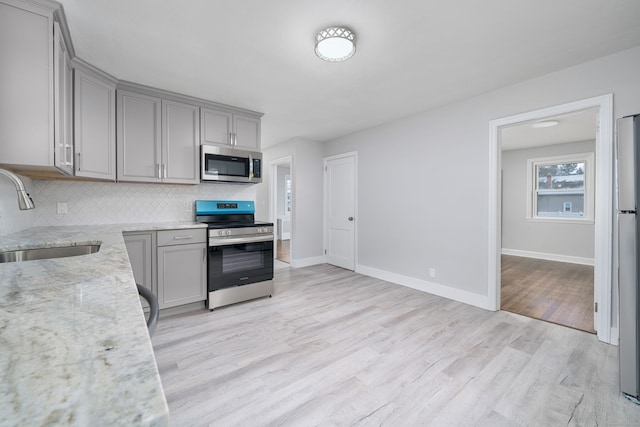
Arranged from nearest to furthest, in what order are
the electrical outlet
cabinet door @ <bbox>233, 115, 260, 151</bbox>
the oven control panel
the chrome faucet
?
1. the chrome faucet
2. the electrical outlet
3. the oven control panel
4. cabinet door @ <bbox>233, 115, 260, 151</bbox>

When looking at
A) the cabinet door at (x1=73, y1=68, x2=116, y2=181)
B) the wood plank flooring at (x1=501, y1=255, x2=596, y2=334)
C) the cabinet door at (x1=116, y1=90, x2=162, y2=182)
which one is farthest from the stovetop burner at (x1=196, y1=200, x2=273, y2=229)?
the wood plank flooring at (x1=501, y1=255, x2=596, y2=334)

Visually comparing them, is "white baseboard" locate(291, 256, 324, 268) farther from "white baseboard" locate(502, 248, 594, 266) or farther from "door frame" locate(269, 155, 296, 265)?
"white baseboard" locate(502, 248, 594, 266)

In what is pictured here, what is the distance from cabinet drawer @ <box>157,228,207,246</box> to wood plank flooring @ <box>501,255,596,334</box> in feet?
11.3

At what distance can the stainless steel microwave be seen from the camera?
10.6ft

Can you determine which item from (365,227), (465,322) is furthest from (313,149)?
(465,322)

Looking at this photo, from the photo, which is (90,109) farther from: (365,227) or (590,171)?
(590,171)

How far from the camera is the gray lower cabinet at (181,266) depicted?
2.80 m

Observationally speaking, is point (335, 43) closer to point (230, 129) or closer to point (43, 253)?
point (230, 129)

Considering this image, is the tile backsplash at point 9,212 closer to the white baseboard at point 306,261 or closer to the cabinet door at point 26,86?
the cabinet door at point 26,86

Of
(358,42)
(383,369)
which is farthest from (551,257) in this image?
(358,42)

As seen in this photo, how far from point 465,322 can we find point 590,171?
4.77 meters

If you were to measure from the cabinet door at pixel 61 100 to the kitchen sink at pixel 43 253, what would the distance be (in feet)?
1.79

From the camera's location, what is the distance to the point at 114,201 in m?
3.02

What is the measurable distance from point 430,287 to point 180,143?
11.6 ft
